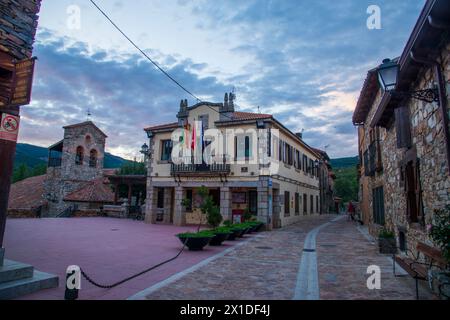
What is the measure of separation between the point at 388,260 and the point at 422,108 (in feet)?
14.0

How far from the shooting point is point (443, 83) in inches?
191

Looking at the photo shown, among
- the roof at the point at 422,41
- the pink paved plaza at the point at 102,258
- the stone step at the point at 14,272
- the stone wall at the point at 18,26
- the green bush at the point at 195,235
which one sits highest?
the stone wall at the point at 18,26

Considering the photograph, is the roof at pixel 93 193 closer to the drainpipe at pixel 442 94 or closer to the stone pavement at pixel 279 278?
the stone pavement at pixel 279 278

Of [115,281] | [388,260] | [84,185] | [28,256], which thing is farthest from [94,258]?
[84,185]

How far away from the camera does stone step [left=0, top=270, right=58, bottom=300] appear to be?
4.44m

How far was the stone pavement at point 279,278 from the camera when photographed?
4887mm

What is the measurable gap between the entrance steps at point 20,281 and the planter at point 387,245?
866 centimetres

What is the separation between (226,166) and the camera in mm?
17297

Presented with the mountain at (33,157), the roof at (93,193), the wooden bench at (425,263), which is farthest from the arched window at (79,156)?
the mountain at (33,157)

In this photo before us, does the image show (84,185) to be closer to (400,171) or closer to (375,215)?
(375,215)

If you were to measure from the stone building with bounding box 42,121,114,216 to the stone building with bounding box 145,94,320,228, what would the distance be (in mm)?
11307

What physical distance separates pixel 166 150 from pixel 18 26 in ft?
48.6

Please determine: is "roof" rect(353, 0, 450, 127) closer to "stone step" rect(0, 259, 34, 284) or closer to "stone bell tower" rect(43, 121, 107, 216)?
"stone step" rect(0, 259, 34, 284)

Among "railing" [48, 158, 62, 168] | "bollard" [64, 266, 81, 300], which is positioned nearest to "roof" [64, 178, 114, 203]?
"railing" [48, 158, 62, 168]
